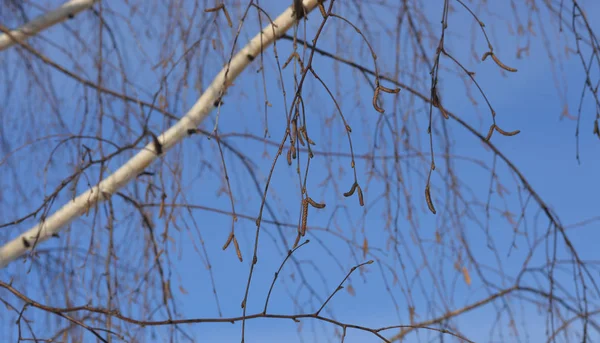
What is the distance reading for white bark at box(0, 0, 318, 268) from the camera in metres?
1.58

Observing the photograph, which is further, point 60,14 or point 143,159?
point 60,14

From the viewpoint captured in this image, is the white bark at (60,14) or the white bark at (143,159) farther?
the white bark at (60,14)

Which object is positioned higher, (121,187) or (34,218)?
(121,187)

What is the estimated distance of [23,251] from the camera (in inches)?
62.8

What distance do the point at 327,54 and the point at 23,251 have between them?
910mm

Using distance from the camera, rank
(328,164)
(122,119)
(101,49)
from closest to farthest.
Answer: (101,49) → (122,119) → (328,164)

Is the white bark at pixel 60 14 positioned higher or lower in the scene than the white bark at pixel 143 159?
higher

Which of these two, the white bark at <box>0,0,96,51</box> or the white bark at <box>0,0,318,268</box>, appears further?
the white bark at <box>0,0,96,51</box>

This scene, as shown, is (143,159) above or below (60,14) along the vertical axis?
below

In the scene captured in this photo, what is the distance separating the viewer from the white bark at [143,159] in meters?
1.58

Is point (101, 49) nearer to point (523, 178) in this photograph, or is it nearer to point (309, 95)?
point (309, 95)

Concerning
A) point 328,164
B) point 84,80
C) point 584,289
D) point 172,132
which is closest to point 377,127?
point 328,164

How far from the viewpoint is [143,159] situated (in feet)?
5.29

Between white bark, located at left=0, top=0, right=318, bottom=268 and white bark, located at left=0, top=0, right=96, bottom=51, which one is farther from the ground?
white bark, located at left=0, top=0, right=96, bottom=51
